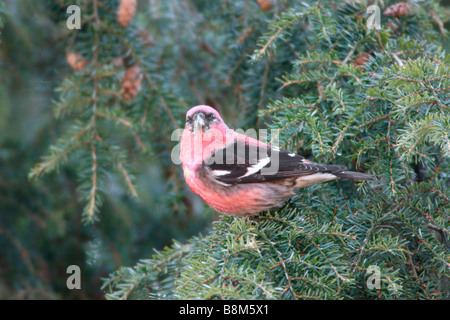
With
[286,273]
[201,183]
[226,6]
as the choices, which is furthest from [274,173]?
[226,6]

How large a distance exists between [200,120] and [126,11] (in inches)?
35.2

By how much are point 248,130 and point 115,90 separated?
37.6 inches

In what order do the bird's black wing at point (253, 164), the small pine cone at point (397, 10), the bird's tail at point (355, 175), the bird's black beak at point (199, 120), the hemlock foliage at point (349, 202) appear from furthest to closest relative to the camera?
the bird's black beak at point (199, 120)
the small pine cone at point (397, 10)
the bird's black wing at point (253, 164)
the bird's tail at point (355, 175)
the hemlock foliage at point (349, 202)

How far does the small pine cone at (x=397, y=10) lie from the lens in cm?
271

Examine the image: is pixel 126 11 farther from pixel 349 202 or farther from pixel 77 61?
pixel 349 202

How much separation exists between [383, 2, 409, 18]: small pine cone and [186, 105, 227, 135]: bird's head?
1.28m

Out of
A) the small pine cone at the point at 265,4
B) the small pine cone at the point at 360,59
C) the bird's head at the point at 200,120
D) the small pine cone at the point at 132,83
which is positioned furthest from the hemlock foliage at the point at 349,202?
the small pine cone at the point at 132,83

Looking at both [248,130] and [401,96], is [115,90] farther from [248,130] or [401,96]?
[401,96]

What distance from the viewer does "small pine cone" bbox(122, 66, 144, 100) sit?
119 inches

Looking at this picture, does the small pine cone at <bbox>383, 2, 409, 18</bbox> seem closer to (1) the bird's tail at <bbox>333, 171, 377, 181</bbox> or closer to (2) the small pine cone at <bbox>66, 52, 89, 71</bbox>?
(1) the bird's tail at <bbox>333, 171, 377, 181</bbox>

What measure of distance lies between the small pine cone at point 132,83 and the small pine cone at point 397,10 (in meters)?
1.67

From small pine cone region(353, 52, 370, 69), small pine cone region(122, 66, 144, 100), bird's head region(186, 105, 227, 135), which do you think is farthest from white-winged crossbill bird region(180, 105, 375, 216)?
small pine cone region(353, 52, 370, 69)

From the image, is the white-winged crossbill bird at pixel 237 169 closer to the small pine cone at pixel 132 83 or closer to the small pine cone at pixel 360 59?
the small pine cone at pixel 132 83

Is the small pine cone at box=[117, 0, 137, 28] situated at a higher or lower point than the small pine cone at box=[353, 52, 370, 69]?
higher
